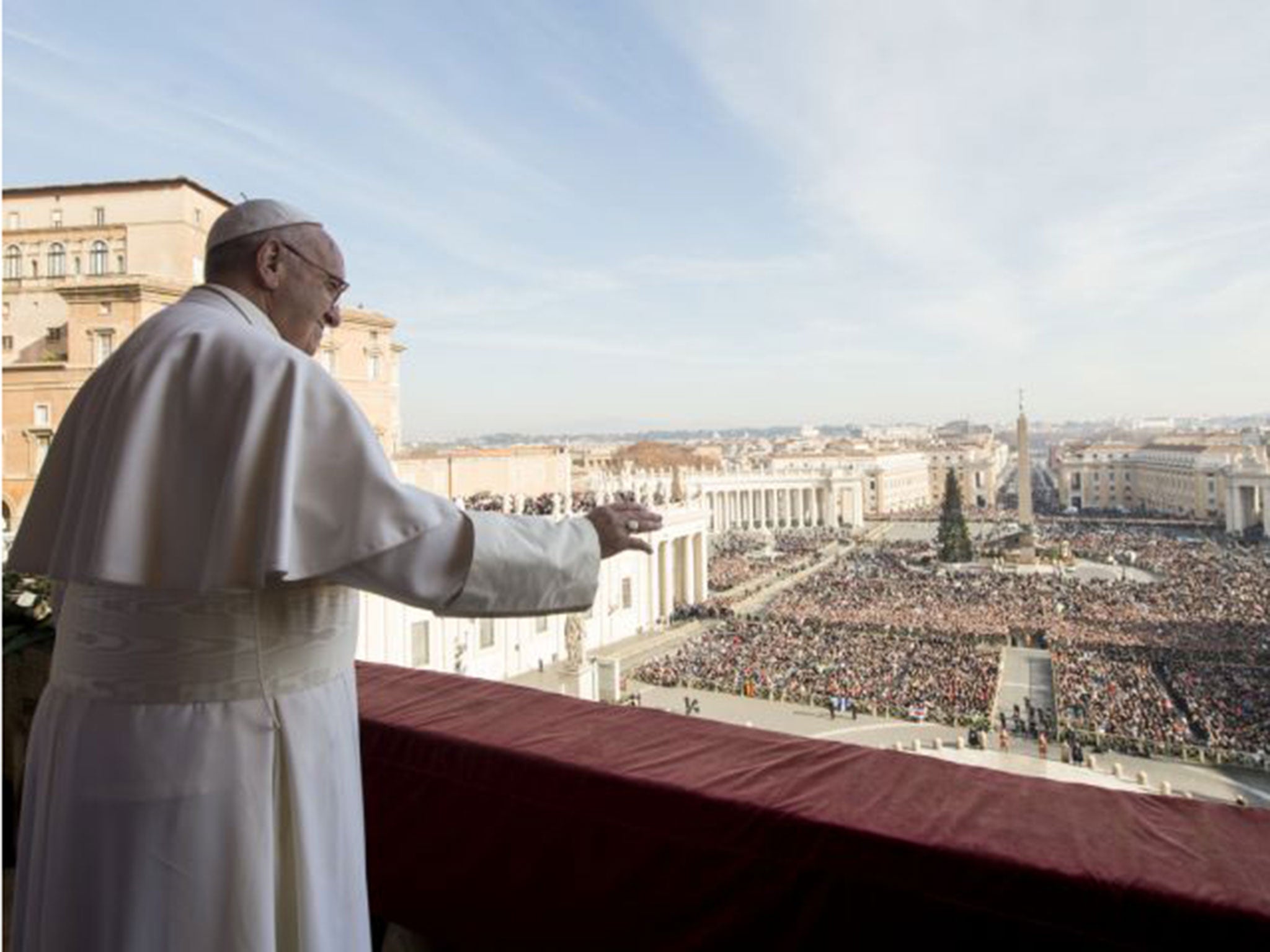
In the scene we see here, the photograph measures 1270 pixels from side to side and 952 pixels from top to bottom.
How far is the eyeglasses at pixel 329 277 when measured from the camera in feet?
3.39

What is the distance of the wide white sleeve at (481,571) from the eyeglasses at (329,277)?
43 cm

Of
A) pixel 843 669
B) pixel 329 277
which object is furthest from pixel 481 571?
pixel 843 669

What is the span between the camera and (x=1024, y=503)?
35.2 metres

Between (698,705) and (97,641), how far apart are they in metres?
11.9

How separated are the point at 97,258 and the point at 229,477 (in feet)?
54.0

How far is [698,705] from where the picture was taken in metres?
12.2

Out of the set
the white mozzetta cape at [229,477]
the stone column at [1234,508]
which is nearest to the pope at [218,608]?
the white mozzetta cape at [229,477]

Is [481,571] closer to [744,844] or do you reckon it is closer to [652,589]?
[744,844]

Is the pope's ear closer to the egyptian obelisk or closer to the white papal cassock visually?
the white papal cassock

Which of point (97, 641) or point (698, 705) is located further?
point (698, 705)

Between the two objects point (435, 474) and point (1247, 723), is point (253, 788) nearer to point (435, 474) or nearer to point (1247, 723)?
point (1247, 723)

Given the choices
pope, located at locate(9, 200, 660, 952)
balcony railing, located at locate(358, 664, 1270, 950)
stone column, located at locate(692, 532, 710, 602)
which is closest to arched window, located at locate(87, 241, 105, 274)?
stone column, located at locate(692, 532, 710, 602)

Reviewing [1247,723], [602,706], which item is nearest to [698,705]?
[1247,723]

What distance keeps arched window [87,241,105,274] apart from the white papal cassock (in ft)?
52.9
